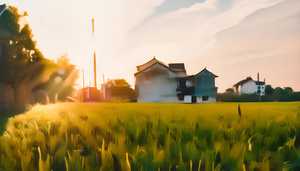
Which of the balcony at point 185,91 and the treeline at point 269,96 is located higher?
the balcony at point 185,91

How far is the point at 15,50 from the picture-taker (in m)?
7.00

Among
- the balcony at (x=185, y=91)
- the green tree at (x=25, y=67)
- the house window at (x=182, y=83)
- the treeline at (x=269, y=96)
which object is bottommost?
the treeline at (x=269, y=96)

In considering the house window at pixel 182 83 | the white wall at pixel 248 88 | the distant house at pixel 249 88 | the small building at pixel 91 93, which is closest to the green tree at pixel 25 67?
the small building at pixel 91 93

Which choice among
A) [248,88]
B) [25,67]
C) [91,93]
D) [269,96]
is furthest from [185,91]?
[25,67]

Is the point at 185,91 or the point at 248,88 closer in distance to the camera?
the point at 248,88

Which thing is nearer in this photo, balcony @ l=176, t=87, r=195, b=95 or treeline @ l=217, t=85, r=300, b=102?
treeline @ l=217, t=85, r=300, b=102

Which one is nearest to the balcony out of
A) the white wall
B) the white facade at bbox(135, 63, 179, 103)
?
the white facade at bbox(135, 63, 179, 103)

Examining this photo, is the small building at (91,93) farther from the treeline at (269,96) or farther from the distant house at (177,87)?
the treeline at (269,96)

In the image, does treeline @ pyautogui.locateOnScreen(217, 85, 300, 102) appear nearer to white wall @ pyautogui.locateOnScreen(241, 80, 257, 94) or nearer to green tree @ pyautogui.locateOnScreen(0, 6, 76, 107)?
white wall @ pyautogui.locateOnScreen(241, 80, 257, 94)

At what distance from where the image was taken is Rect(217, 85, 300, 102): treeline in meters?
3.71

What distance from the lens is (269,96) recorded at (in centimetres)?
422

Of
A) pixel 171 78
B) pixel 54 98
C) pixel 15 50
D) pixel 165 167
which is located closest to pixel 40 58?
pixel 15 50

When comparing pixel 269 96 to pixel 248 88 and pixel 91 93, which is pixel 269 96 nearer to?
pixel 248 88

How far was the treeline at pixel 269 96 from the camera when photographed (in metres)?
3.71
